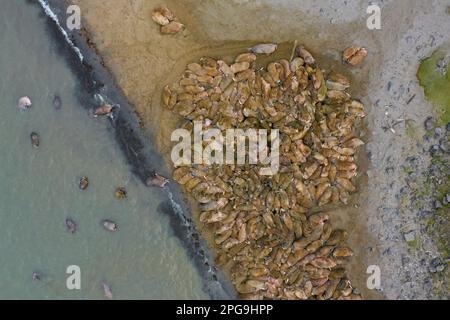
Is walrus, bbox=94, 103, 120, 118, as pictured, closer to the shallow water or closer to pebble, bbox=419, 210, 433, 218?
the shallow water

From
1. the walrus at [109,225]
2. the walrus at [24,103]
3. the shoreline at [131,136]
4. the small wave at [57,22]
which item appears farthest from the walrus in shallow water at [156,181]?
the walrus at [24,103]

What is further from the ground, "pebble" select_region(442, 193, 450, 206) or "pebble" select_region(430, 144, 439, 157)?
"pebble" select_region(430, 144, 439, 157)

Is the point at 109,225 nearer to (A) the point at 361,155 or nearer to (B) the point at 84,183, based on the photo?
(B) the point at 84,183

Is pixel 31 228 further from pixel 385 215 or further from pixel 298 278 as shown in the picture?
pixel 385 215

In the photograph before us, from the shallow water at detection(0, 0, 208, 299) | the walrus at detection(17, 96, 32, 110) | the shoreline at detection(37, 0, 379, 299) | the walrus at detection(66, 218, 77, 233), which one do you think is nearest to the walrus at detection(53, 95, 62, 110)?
the shallow water at detection(0, 0, 208, 299)

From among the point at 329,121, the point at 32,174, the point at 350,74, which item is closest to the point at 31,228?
the point at 32,174

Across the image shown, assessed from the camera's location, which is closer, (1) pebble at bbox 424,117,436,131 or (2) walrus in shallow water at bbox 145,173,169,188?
(1) pebble at bbox 424,117,436,131

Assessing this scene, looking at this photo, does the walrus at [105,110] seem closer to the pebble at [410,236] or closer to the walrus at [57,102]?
the walrus at [57,102]
